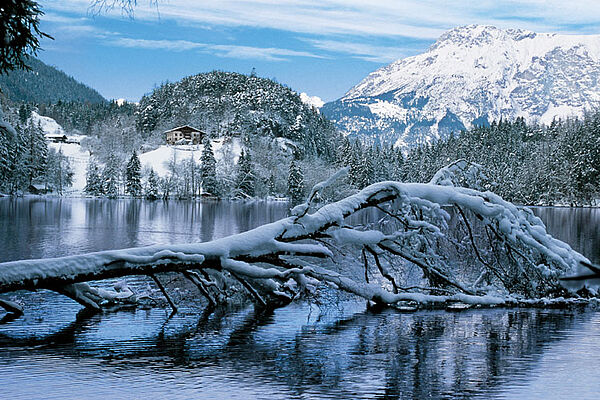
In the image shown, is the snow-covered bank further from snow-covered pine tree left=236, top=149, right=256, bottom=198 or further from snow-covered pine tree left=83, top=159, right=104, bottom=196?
snow-covered pine tree left=236, top=149, right=256, bottom=198

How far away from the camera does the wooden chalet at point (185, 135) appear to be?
508ft

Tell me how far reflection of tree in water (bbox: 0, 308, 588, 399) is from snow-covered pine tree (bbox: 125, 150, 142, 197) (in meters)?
101

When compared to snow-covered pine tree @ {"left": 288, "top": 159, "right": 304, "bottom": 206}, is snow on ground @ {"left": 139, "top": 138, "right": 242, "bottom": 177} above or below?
above

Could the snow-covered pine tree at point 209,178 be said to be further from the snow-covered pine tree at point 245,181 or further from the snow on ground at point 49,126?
the snow on ground at point 49,126

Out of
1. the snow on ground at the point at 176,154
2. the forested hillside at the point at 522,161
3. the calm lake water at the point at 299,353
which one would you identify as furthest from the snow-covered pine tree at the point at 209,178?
the calm lake water at the point at 299,353

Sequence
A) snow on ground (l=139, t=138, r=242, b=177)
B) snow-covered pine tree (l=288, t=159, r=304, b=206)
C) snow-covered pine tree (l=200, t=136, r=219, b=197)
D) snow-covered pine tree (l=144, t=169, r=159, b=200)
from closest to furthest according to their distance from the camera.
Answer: snow-covered pine tree (l=288, t=159, r=304, b=206) → snow-covered pine tree (l=144, t=169, r=159, b=200) → snow-covered pine tree (l=200, t=136, r=219, b=197) → snow on ground (l=139, t=138, r=242, b=177)

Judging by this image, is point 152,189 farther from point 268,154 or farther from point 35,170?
point 268,154

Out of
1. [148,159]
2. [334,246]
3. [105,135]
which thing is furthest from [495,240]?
[105,135]

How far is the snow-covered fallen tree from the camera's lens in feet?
37.9

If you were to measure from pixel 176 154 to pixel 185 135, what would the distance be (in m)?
17.6

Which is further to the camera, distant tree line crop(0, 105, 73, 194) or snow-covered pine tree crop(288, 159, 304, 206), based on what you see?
snow-covered pine tree crop(288, 159, 304, 206)

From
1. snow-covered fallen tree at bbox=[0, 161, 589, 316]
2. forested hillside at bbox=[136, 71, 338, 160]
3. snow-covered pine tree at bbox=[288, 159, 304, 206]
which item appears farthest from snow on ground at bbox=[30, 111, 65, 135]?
snow-covered fallen tree at bbox=[0, 161, 589, 316]

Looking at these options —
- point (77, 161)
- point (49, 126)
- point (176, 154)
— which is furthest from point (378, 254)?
point (49, 126)

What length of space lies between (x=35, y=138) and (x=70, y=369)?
103146 mm
